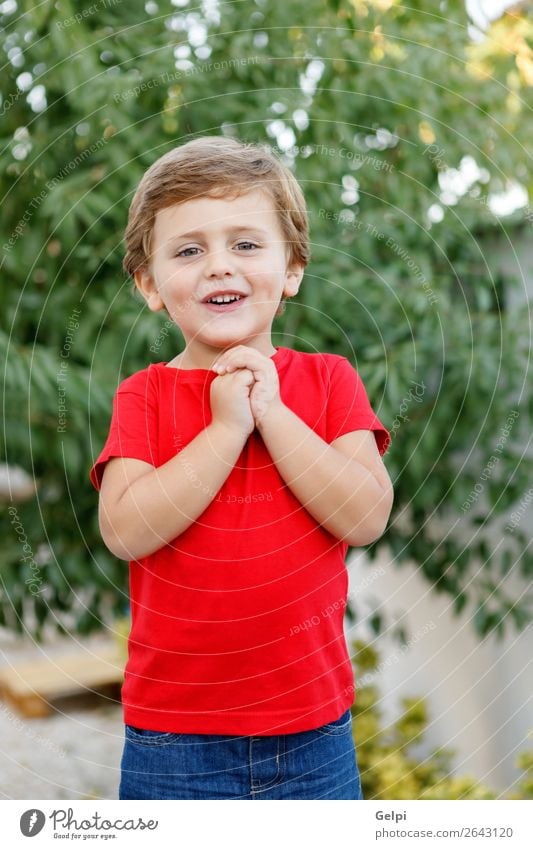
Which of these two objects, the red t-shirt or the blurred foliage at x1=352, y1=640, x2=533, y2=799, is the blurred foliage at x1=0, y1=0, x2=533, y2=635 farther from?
the red t-shirt

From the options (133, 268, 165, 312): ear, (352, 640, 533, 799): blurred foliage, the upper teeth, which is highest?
the upper teeth

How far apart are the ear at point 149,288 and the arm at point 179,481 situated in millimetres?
89

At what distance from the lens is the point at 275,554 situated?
72 cm

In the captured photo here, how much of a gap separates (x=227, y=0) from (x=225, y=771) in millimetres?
1001

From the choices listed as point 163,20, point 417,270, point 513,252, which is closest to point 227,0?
point 163,20

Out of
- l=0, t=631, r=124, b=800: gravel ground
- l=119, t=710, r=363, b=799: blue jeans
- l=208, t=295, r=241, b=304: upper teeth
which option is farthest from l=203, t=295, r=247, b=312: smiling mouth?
l=0, t=631, r=124, b=800: gravel ground

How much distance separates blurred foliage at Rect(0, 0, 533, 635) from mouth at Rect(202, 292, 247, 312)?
0.51m

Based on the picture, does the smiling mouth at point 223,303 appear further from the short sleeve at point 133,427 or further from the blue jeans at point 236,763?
the blue jeans at point 236,763

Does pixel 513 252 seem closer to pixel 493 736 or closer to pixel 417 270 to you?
pixel 417 270

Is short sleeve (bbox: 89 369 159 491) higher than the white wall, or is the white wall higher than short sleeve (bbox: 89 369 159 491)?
short sleeve (bbox: 89 369 159 491)

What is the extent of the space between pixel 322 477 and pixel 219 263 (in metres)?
0.17

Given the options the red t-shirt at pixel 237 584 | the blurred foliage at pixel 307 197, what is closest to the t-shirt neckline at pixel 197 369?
the red t-shirt at pixel 237 584

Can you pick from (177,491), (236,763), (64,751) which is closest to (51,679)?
(64,751)

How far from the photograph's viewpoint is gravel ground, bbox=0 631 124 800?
2.11 m
